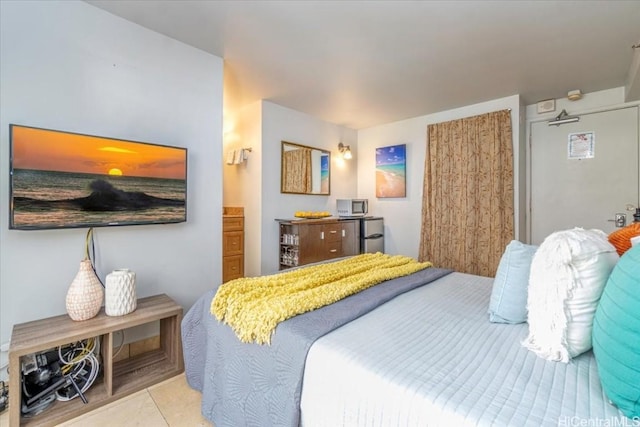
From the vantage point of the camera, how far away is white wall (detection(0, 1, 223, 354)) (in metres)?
1.67

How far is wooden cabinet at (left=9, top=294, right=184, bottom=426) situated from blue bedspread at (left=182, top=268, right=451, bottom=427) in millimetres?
394

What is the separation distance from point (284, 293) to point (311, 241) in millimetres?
2085

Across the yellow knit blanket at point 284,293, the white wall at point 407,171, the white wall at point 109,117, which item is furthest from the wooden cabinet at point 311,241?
the yellow knit blanket at point 284,293

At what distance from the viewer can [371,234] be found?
14.2 ft

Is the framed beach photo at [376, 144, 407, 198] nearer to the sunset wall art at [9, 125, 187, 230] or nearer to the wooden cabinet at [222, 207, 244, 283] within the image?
the wooden cabinet at [222, 207, 244, 283]

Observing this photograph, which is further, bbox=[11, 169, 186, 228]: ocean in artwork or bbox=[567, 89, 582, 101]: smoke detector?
bbox=[567, 89, 582, 101]: smoke detector

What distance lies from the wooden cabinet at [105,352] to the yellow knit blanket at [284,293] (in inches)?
29.6

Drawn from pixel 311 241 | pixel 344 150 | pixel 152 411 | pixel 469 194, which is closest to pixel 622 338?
pixel 152 411

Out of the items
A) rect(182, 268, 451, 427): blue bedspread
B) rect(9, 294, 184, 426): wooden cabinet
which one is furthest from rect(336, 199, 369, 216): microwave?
rect(9, 294, 184, 426): wooden cabinet

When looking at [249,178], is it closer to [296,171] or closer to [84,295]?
[296,171]

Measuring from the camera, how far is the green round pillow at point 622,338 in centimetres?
66

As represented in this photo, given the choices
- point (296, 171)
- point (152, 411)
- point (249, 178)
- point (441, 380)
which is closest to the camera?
point (441, 380)

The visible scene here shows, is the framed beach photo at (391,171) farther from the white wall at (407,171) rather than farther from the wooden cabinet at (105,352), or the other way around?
the wooden cabinet at (105,352)

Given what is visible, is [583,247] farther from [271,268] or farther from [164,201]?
Answer: [271,268]
